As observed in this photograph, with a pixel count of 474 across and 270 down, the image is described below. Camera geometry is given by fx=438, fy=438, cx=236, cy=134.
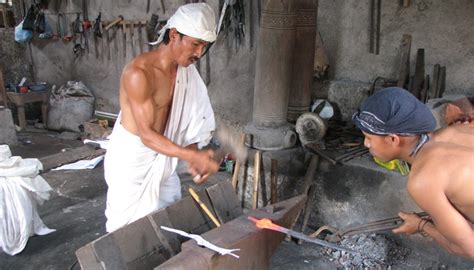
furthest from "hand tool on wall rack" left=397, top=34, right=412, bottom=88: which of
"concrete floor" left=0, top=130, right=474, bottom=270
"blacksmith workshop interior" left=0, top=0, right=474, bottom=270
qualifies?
"concrete floor" left=0, top=130, right=474, bottom=270

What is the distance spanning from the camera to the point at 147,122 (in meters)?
2.69

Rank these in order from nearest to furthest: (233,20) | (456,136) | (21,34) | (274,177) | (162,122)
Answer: (456,136), (162,122), (274,177), (233,20), (21,34)

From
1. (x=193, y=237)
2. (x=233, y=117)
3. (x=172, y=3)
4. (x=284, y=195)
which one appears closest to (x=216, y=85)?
(x=233, y=117)

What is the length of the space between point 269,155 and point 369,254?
134 centimetres

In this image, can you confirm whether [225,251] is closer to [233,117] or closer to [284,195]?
[284,195]

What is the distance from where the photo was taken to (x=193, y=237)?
2137 mm

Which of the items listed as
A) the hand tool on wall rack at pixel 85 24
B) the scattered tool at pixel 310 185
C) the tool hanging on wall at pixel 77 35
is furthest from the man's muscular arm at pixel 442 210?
the tool hanging on wall at pixel 77 35

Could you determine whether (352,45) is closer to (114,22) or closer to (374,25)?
(374,25)

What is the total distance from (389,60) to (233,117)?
2.30 meters

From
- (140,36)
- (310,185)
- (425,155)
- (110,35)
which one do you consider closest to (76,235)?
(310,185)

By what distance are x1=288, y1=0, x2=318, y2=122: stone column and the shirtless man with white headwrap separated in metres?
1.83

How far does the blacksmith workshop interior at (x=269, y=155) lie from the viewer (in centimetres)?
248

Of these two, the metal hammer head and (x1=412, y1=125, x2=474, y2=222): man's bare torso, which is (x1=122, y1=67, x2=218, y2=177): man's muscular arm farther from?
(x1=412, y1=125, x2=474, y2=222): man's bare torso

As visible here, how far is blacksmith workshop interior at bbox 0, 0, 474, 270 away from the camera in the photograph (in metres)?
2.48
